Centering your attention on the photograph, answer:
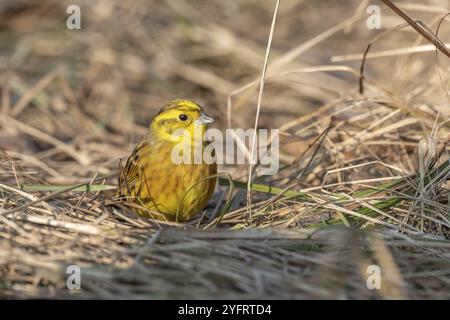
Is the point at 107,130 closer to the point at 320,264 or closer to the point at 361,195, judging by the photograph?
the point at 361,195

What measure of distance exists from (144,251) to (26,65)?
14.3 feet

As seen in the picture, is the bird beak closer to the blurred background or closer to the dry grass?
the dry grass

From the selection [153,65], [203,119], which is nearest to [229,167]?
[203,119]

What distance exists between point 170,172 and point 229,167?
54.5 inches

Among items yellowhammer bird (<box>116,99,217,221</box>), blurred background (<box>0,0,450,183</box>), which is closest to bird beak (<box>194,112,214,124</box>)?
yellowhammer bird (<box>116,99,217,221</box>)

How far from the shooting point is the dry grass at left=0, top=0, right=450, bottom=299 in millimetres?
3023

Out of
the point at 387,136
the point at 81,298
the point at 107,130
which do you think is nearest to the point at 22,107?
the point at 107,130

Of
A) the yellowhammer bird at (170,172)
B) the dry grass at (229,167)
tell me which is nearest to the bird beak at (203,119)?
the yellowhammer bird at (170,172)

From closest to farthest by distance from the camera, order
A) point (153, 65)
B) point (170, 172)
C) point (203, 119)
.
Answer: point (170, 172) < point (203, 119) < point (153, 65)

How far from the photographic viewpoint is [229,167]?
17.6 feet

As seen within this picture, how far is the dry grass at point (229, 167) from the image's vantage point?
3.02 metres

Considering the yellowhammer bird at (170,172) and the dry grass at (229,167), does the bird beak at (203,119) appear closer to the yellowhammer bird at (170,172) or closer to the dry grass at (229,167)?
the yellowhammer bird at (170,172)

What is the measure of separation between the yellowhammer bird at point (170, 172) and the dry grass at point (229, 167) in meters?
0.19

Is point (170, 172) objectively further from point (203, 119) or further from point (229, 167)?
point (229, 167)
